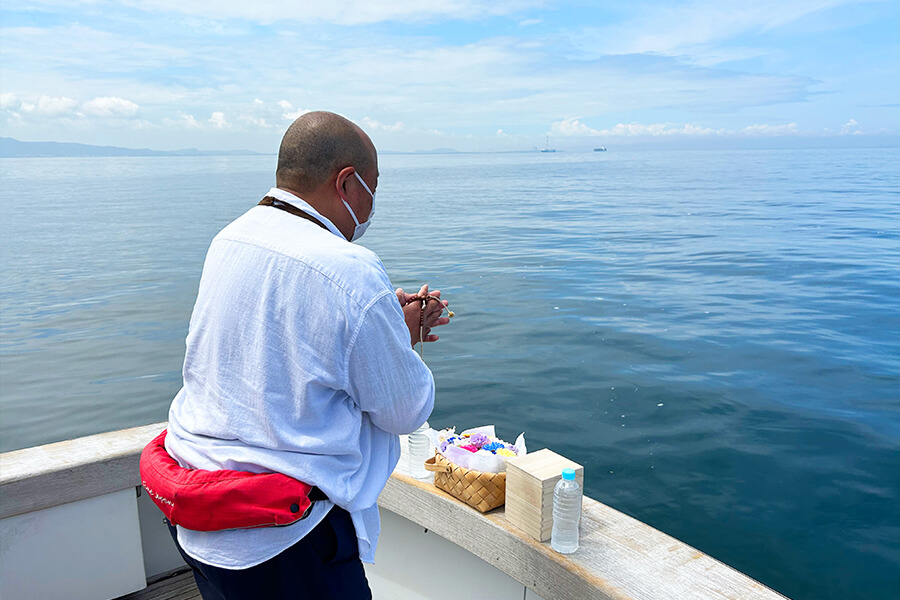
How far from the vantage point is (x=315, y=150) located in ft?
5.29

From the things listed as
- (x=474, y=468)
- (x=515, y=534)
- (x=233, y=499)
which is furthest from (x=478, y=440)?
(x=233, y=499)

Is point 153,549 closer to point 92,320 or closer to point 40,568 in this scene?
point 40,568

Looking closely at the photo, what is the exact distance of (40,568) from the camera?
9.04ft

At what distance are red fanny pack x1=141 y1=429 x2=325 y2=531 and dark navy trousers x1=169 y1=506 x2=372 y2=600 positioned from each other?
0.38ft

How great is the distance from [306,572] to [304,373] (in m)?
0.49

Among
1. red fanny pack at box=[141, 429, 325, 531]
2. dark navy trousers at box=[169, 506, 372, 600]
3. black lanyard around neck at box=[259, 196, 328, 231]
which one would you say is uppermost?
black lanyard around neck at box=[259, 196, 328, 231]

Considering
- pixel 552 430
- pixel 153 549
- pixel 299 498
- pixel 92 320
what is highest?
pixel 299 498

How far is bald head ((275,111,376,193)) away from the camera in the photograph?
162 centimetres

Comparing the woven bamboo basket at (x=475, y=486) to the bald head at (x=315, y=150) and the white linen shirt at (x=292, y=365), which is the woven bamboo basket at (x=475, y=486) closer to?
the white linen shirt at (x=292, y=365)

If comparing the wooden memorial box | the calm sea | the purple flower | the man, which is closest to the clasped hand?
the man

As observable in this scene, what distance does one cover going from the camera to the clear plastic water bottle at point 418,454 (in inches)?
109

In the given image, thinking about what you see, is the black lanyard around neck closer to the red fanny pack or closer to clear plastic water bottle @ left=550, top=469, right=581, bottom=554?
the red fanny pack

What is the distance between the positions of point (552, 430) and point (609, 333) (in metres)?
3.53

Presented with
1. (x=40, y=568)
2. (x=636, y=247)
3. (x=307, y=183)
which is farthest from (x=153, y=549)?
(x=636, y=247)
